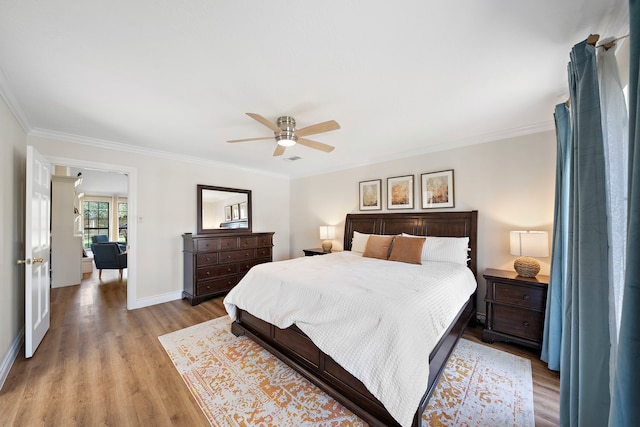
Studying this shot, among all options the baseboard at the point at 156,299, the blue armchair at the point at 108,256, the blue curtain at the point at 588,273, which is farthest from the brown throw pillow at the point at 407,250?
the blue armchair at the point at 108,256

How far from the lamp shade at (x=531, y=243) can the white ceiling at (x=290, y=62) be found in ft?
4.26

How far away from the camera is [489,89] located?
7.06 ft

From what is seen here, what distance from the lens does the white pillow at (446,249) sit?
3094 mm

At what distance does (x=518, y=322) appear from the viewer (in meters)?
2.54

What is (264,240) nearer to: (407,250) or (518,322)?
(407,250)

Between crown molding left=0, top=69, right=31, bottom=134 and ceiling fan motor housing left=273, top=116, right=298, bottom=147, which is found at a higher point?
crown molding left=0, top=69, right=31, bottom=134

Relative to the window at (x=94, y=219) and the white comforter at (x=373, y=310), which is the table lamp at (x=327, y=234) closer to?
the white comforter at (x=373, y=310)

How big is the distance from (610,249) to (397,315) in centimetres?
108

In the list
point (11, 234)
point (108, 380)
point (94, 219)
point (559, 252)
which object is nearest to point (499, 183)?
point (559, 252)

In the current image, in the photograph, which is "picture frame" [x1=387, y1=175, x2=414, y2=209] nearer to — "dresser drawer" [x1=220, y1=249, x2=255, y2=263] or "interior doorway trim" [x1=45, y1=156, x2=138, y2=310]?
"dresser drawer" [x1=220, y1=249, x2=255, y2=263]

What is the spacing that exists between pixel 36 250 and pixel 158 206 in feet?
5.16

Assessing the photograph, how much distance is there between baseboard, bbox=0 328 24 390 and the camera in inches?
80.2

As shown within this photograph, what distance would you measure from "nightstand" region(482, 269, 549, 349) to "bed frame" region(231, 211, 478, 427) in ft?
0.95

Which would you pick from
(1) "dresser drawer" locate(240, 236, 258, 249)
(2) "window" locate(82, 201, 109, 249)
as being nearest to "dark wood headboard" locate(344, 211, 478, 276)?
(1) "dresser drawer" locate(240, 236, 258, 249)
